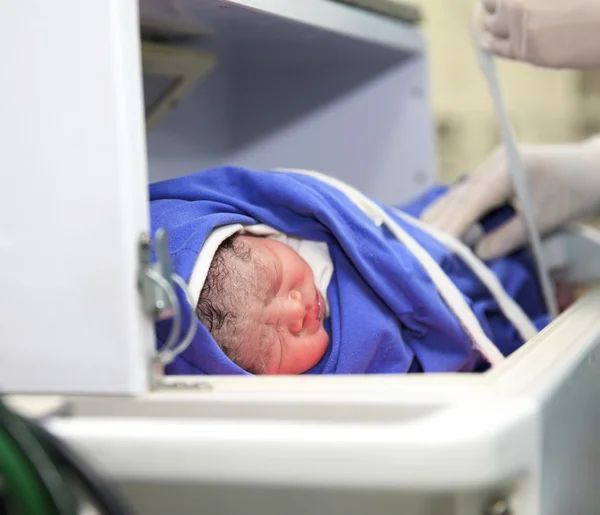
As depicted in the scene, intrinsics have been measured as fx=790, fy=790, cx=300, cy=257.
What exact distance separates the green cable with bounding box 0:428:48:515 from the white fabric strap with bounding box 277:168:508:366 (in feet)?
1.75

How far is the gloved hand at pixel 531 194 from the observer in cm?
104

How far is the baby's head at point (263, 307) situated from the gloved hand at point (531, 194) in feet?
1.01

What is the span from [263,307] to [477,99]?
145 centimetres

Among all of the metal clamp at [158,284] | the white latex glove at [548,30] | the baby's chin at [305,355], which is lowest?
the baby's chin at [305,355]

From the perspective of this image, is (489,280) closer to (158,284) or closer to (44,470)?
(158,284)

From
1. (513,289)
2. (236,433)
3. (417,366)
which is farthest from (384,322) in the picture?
(236,433)

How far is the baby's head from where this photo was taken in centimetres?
72

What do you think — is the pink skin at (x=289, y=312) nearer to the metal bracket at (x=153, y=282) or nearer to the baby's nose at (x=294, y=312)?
the baby's nose at (x=294, y=312)

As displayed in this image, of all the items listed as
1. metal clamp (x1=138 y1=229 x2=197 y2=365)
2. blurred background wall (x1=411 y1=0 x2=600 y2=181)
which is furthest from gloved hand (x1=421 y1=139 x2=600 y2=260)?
blurred background wall (x1=411 y1=0 x2=600 y2=181)

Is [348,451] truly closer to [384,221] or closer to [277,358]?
[277,358]

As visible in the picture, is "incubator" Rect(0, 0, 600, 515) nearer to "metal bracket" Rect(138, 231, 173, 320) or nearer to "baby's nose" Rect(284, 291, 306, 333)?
"metal bracket" Rect(138, 231, 173, 320)

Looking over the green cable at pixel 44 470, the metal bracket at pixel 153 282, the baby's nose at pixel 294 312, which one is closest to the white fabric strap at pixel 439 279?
the baby's nose at pixel 294 312

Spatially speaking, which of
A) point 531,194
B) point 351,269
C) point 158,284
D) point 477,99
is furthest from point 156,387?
point 477,99

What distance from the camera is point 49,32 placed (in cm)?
47
